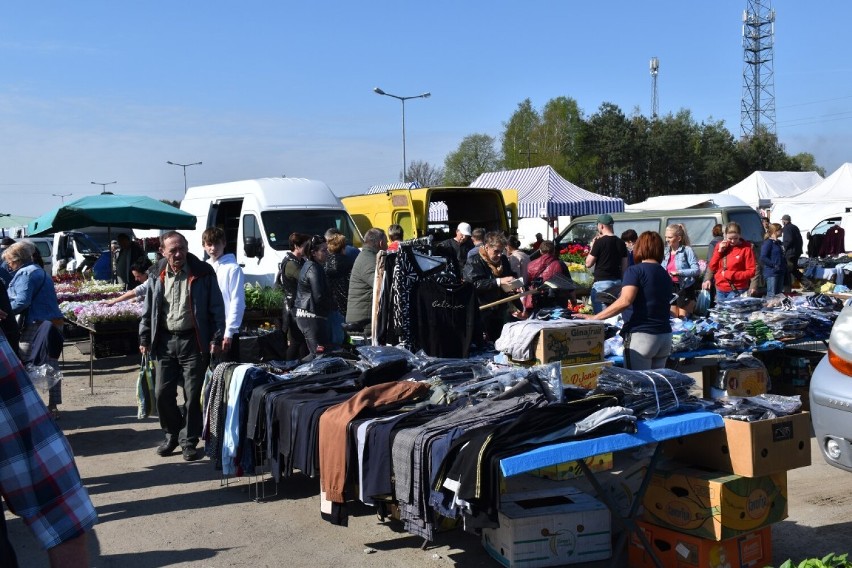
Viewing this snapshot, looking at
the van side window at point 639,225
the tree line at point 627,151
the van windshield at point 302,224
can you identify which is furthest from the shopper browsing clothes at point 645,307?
the tree line at point 627,151

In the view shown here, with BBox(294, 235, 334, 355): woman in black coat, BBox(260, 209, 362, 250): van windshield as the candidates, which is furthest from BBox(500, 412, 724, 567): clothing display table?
BBox(260, 209, 362, 250): van windshield

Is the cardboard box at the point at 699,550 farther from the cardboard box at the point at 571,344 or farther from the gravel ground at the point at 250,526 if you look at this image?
the cardboard box at the point at 571,344

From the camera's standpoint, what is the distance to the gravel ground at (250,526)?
4848mm

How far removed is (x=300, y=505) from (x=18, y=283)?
140 inches

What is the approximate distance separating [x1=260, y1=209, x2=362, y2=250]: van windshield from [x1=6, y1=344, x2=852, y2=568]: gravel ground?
280 inches

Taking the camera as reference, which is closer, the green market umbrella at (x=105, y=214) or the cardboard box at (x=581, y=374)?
the cardboard box at (x=581, y=374)

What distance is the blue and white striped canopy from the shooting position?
80.0 ft

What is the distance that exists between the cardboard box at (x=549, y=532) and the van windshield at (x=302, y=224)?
992 centimetres

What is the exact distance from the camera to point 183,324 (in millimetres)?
6785

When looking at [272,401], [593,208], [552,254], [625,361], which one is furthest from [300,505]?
[593,208]

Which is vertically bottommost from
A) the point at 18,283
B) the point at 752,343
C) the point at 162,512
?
the point at 162,512

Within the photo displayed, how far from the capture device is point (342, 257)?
986 centimetres

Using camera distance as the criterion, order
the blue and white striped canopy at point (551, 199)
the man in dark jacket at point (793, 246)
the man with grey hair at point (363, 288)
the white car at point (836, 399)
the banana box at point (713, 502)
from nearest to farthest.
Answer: the banana box at point (713, 502), the white car at point (836, 399), the man with grey hair at point (363, 288), the man in dark jacket at point (793, 246), the blue and white striped canopy at point (551, 199)

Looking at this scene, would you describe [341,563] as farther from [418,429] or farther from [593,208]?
[593,208]
